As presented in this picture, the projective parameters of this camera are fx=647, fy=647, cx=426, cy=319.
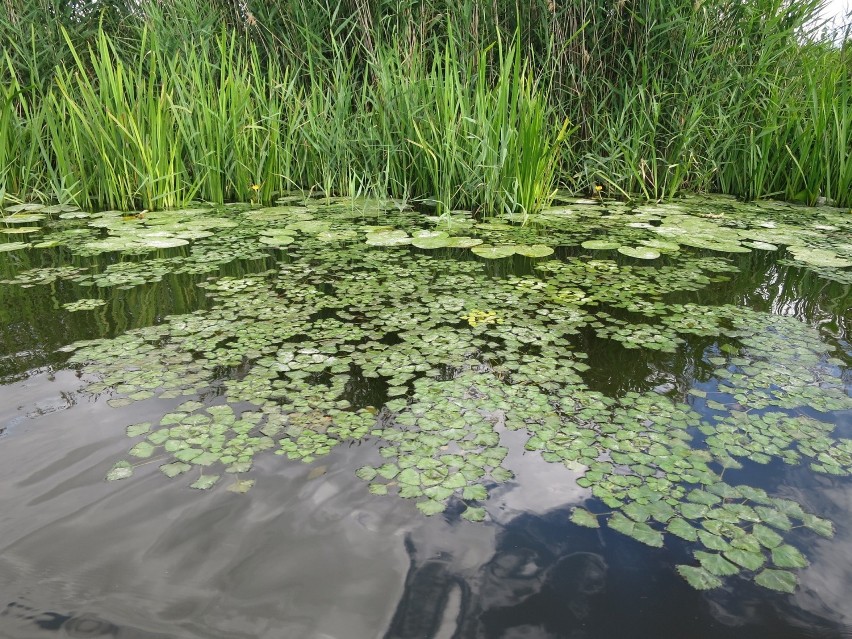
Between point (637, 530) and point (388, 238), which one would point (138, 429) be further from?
point (388, 238)

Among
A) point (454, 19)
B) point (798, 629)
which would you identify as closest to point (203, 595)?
point (798, 629)

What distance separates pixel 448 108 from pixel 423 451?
268 cm

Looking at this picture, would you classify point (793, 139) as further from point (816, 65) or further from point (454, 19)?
point (454, 19)

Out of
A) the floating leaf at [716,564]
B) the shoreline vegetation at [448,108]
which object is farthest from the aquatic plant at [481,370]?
the shoreline vegetation at [448,108]

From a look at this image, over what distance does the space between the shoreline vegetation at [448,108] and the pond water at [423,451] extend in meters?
1.25

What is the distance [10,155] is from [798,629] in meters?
4.67

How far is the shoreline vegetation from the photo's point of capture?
3.79 metres

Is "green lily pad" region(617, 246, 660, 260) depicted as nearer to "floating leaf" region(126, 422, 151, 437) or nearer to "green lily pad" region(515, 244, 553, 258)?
"green lily pad" region(515, 244, 553, 258)

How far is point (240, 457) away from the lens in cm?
146

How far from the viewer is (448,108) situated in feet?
12.1

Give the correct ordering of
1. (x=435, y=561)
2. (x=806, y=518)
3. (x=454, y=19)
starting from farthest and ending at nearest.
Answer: (x=454, y=19) → (x=806, y=518) → (x=435, y=561)

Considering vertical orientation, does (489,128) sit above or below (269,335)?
above

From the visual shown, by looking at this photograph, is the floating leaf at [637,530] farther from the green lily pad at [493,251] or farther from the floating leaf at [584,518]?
the green lily pad at [493,251]

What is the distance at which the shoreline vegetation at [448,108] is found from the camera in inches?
149
